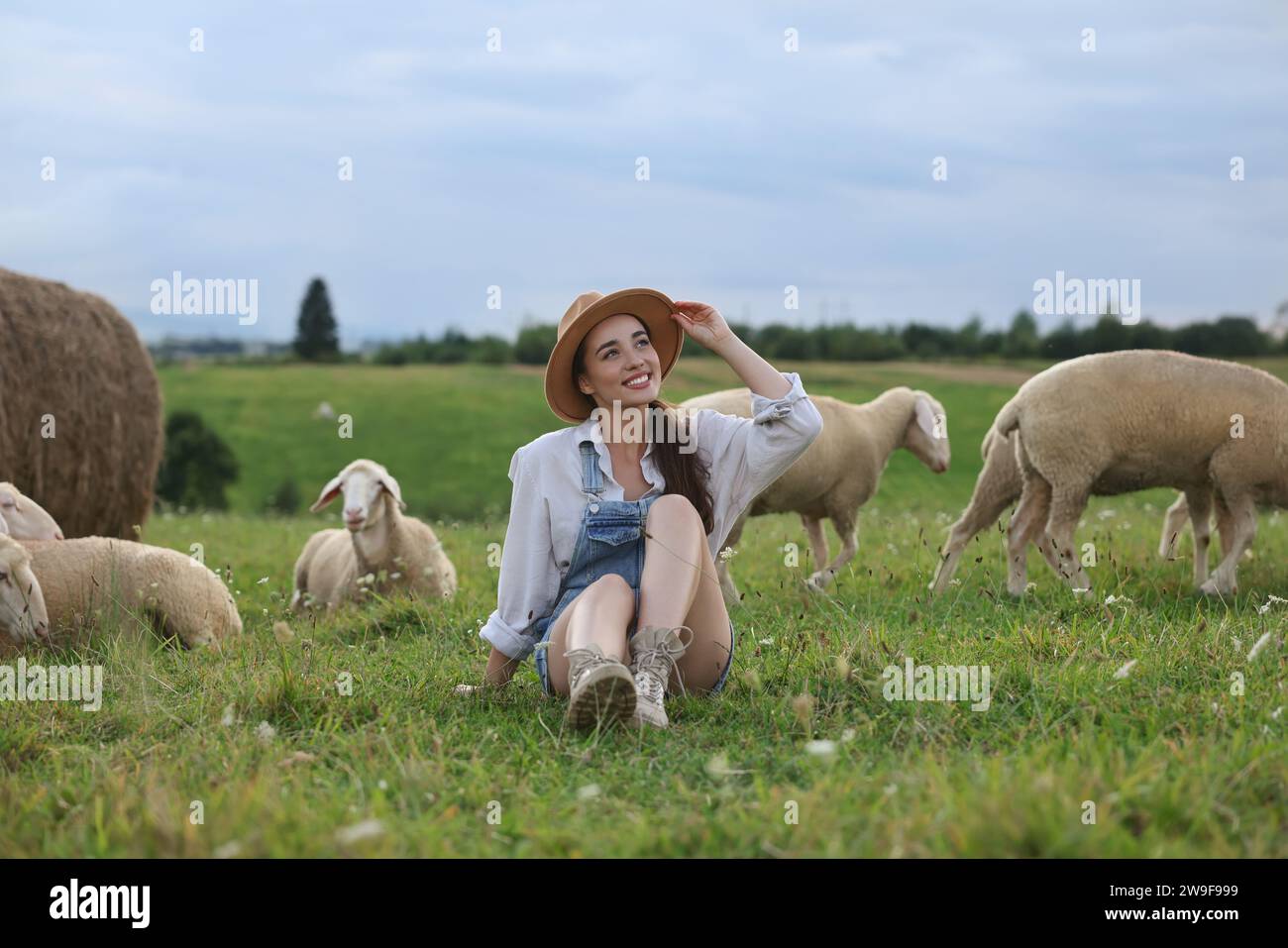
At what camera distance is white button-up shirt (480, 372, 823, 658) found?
456cm

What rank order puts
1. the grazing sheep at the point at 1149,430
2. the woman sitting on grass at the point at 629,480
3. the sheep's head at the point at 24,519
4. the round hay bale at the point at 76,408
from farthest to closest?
the round hay bale at the point at 76,408 < the grazing sheep at the point at 1149,430 < the sheep's head at the point at 24,519 < the woman sitting on grass at the point at 629,480

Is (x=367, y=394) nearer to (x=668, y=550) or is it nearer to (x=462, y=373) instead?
(x=462, y=373)

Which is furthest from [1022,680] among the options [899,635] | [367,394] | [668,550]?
[367,394]

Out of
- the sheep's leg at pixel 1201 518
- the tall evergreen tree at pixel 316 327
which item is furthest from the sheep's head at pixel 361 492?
the tall evergreen tree at pixel 316 327

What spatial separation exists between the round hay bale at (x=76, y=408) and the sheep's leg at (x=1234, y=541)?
787 centimetres

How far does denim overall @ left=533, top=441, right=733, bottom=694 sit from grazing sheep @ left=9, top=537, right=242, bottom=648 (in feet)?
7.73

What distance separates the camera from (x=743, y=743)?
163 inches

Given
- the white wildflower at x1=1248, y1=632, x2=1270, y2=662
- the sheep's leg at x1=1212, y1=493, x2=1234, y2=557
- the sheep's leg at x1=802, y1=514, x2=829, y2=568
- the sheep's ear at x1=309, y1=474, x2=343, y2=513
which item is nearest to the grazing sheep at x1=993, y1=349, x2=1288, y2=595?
the sheep's leg at x1=1212, y1=493, x2=1234, y2=557

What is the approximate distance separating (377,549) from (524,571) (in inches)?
131

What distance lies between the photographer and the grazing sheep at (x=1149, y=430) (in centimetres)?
714

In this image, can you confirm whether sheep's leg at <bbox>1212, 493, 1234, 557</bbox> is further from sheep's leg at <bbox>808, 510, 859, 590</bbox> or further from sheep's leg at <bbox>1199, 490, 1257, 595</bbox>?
sheep's leg at <bbox>808, 510, 859, 590</bbox>

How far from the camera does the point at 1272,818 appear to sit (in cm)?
308

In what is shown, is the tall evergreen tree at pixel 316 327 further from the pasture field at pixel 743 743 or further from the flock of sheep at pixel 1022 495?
the pasture field at pixel 743 743

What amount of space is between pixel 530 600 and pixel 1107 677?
219 centimetres
